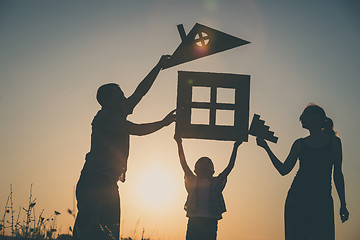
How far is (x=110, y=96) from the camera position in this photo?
17.8ft

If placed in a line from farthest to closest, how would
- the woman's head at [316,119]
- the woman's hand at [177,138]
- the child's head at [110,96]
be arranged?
the woman's hand at [177,138] → the child's head at [110,96] → the woman's head at [316,119]

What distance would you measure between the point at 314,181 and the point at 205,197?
1715 millimetres

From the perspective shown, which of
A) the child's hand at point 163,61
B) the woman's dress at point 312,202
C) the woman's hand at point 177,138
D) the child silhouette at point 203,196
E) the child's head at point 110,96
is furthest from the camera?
the child's hand at point 163,61

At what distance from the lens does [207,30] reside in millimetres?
6480

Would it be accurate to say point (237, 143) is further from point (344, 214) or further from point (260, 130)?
point (344, 214)

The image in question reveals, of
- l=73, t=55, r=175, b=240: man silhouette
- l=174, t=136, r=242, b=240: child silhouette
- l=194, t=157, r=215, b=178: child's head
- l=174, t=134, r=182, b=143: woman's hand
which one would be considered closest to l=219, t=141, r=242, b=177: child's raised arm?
l=174, t=136, r=242, b=240: child silhouette

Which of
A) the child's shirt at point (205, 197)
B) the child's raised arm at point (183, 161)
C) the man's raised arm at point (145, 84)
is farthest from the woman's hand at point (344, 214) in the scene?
the man's raised arm at point (145, 84)

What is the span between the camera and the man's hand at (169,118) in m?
5.91

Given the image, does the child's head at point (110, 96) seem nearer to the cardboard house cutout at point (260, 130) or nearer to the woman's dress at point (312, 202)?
the cardboard house cutout at point (260, 130)

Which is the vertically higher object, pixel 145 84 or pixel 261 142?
pixel 145 84

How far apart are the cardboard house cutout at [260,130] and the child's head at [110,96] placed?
71.4 inches

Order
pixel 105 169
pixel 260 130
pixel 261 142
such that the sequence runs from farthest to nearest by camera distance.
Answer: pixel 260 130 → pixel 261 142 → pixel 105 169

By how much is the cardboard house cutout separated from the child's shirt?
2.70 ft

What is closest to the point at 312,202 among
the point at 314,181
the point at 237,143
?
the point at 314,181
